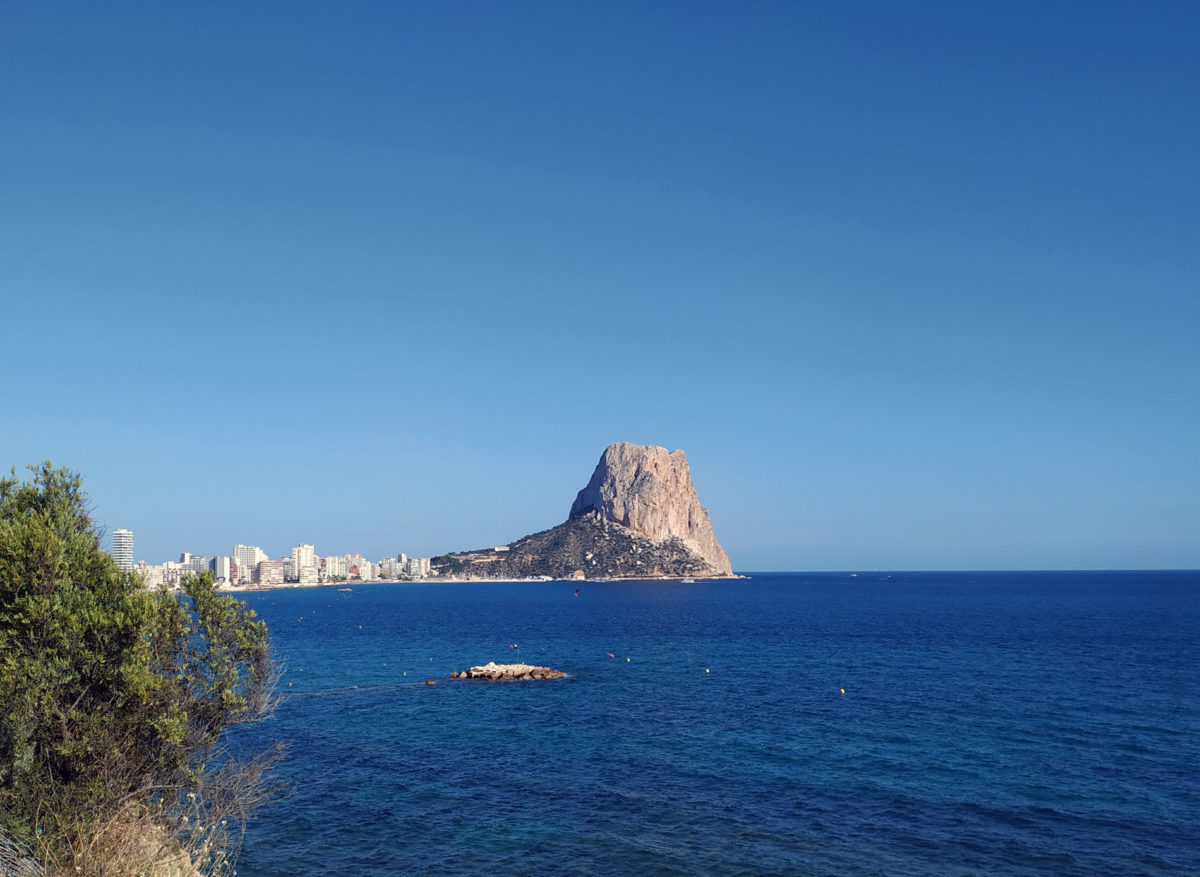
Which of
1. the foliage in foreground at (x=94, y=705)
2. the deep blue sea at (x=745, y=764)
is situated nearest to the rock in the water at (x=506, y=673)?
the deep blue sea at (x=745, y=764)

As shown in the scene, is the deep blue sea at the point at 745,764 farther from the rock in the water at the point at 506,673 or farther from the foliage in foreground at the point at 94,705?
the foliage in foreground at the point at 94,705

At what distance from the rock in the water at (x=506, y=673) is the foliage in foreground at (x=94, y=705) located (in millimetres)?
51883

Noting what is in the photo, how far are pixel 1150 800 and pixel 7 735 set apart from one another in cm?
4406

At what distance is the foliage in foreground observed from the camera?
1877cm

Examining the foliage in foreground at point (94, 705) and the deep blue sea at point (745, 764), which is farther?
the deep blue sea at point (745, 764)

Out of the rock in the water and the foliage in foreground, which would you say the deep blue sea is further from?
the foliage in foreground

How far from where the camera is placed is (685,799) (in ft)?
122

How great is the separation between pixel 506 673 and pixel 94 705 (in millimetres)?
56326

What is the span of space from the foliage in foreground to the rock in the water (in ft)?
170

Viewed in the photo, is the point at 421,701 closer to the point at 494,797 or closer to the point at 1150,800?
the point at 494,797

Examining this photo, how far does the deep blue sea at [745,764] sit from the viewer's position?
101ft

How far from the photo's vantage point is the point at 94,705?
1969 centimetres

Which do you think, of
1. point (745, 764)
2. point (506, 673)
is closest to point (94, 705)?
point (745, 764)

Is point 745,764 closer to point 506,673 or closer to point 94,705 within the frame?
point 94,705
